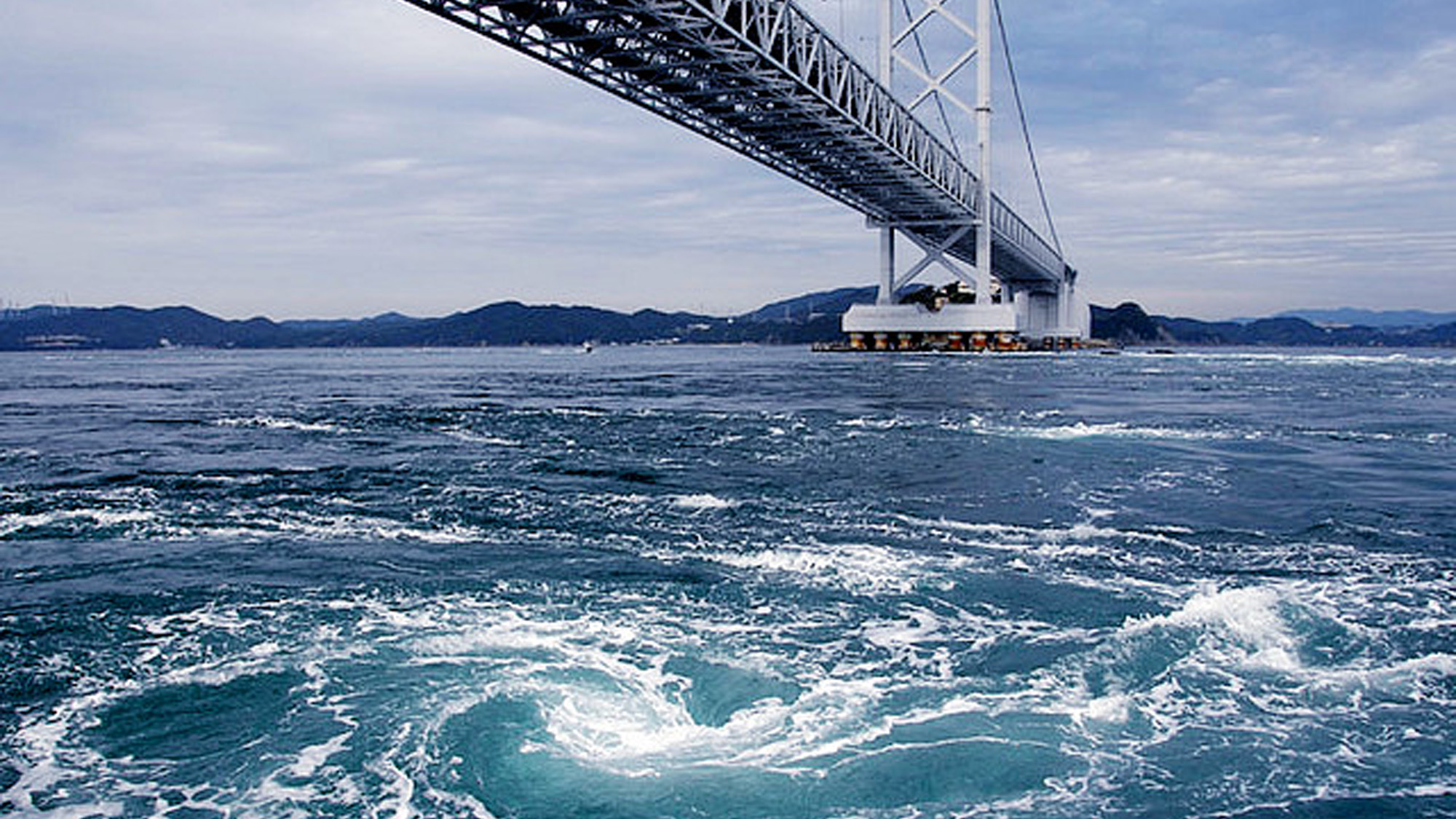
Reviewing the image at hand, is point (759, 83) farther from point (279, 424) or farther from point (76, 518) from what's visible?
point (76, 518)

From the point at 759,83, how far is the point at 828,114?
562cm

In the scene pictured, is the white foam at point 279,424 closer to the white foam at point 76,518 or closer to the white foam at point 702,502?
the white foam at point 76,518

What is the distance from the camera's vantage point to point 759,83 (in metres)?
29.0

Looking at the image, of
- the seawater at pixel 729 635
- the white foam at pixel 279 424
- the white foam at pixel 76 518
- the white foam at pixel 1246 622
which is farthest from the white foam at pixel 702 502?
the white foam at pixel 279 424

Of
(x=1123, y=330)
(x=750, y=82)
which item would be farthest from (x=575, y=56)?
(x=1123, y=330)

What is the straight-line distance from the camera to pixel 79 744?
4.64 m

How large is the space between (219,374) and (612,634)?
45.4 m

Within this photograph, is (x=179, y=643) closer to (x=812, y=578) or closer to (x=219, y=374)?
(x=812, y=578)

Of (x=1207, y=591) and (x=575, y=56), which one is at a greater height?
(x=575, y=56)

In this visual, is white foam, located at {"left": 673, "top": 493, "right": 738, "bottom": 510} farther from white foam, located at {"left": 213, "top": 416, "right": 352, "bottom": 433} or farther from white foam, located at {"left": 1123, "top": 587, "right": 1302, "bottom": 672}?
white foam, located at {"left": 213, "top": 416, "right": 352, "bottom": 433}

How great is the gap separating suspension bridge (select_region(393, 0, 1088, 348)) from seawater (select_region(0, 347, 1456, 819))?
522 inches

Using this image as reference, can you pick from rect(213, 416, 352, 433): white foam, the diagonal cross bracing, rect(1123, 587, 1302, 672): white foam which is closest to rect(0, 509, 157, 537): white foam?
rect(213, 416, 352, 433): white foam

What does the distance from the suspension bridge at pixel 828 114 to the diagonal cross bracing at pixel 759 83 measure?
0.06 meters

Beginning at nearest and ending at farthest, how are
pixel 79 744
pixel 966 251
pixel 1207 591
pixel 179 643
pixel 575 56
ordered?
pixel 79 744 < pixel 179 643 < pixel 1207 591 < pixel 575 56 < pixel 966 251
